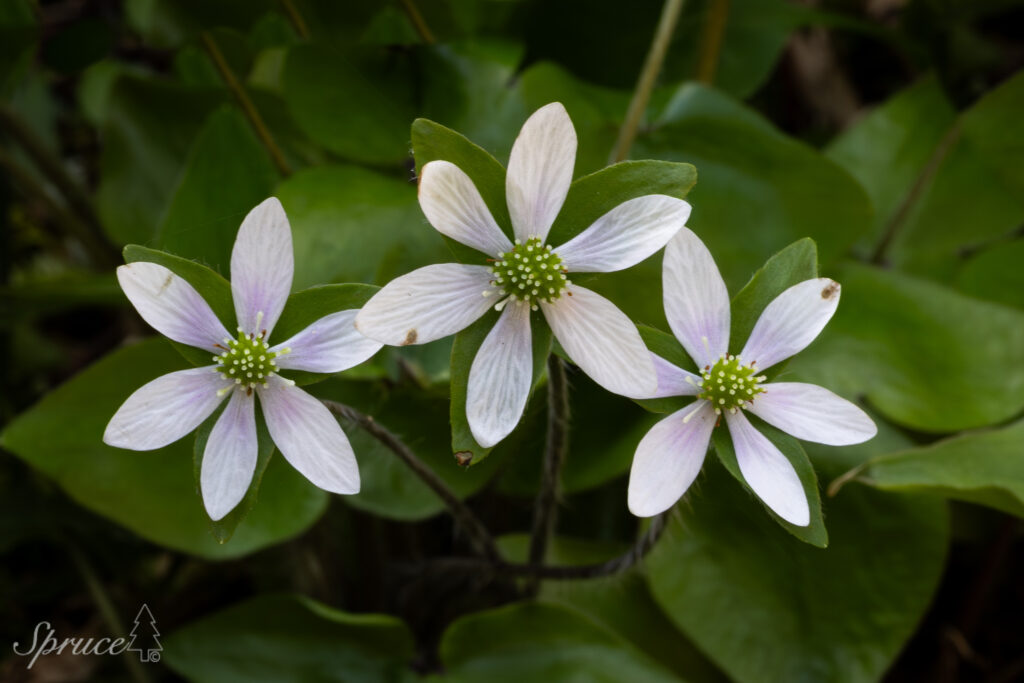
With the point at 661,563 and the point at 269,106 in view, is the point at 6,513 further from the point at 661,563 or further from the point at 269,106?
the point at 661,563

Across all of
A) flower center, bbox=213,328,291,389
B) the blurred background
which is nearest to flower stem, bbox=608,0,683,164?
the blurred background

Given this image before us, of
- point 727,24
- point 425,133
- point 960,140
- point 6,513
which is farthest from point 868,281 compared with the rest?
point 6,513

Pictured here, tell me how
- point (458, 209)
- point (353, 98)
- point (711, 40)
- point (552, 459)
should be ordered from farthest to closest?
point (711, 40), point (353, 98), point (552, 459), point (458, 209)

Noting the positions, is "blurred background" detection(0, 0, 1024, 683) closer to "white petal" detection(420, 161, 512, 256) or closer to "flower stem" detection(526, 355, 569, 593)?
"flower stem" detection(526, 355, 569, 593)

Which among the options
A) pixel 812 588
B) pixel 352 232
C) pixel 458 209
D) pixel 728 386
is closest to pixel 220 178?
pixel 352 232

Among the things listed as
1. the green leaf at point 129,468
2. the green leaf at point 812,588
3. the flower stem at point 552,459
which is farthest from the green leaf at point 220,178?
the green leaf at point 812,588

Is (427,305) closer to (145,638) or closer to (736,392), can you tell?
(736,392)
